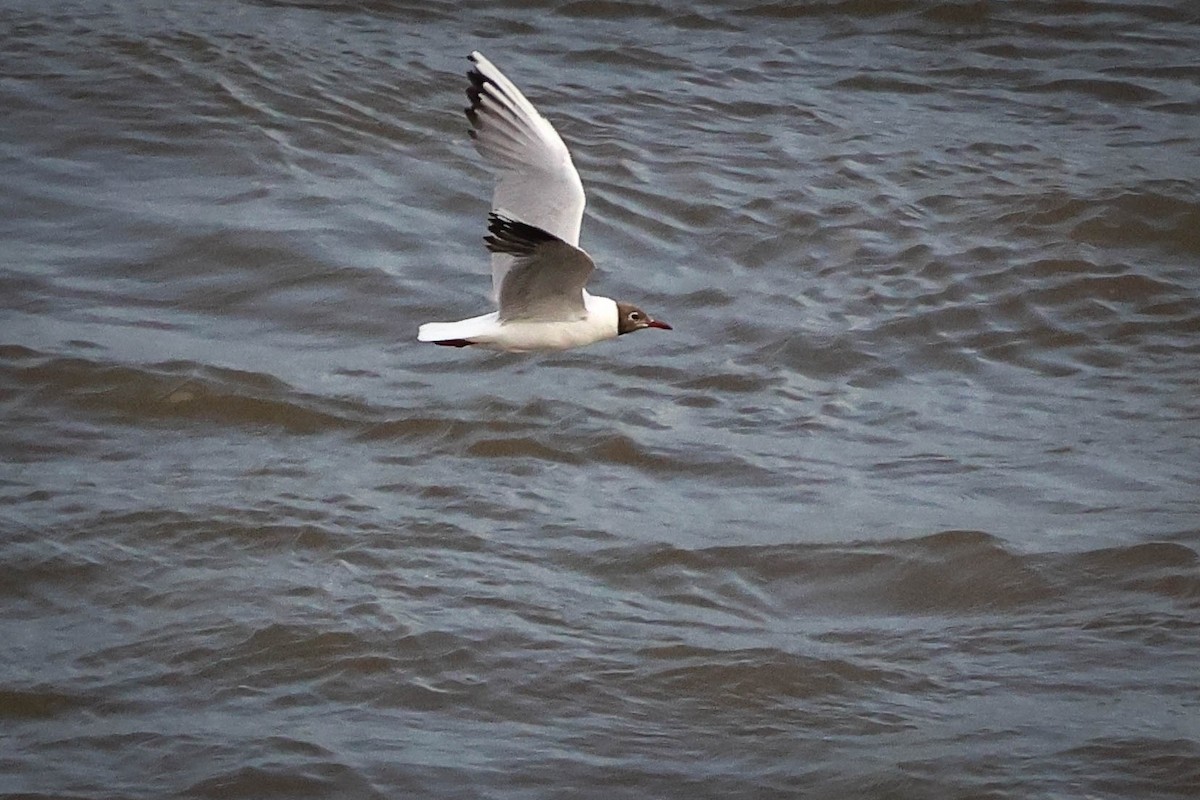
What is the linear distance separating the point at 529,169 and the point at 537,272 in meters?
0.39

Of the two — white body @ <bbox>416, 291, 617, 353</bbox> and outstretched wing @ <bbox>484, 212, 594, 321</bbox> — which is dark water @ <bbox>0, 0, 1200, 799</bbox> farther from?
outstretched wing @ <bbox>484, 212, 594, 321</bbox>

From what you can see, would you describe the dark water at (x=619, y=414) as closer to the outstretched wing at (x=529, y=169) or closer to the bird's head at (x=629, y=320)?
the bird's head at (x=629, y=320)

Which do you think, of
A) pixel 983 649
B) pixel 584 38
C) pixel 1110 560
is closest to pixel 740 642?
pixel 983 649

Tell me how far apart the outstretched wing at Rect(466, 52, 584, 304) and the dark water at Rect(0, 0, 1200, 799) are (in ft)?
4.34

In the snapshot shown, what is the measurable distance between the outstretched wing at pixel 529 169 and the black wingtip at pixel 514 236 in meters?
0.29

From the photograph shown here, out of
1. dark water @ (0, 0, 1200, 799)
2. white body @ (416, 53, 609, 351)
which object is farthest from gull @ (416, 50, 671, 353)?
dark water @ (0, 0, 1200, 799)

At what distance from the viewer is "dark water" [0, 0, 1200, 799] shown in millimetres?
5852

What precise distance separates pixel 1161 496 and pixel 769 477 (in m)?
1.49

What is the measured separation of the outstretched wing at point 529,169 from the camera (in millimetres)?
5996

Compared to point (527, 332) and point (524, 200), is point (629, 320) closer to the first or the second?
point (527, 332)

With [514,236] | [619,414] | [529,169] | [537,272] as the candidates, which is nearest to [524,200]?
[529,169]

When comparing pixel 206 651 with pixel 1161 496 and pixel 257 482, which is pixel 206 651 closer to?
pixel 257 482

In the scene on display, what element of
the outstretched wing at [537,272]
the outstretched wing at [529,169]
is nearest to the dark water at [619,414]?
the outstretched wing at [537,272]

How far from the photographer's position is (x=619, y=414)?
7750 mm
